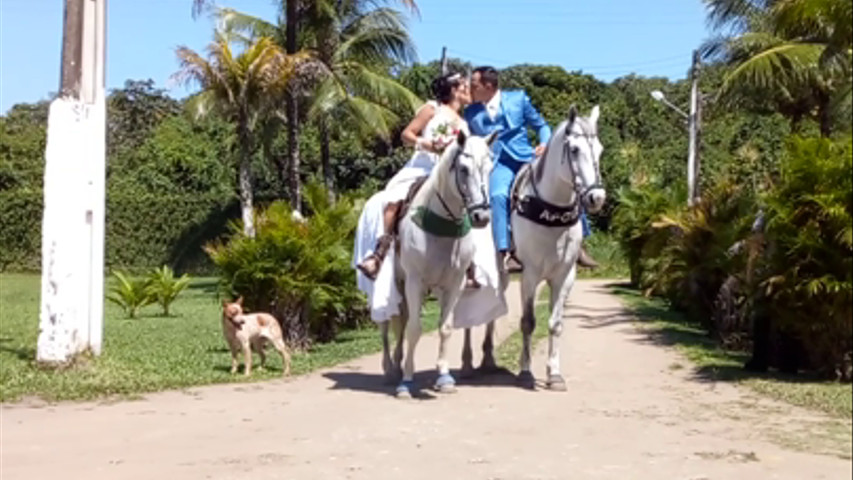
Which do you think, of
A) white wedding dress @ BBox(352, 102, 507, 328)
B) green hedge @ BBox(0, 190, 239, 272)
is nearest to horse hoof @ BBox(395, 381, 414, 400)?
white wedding dress @ BBox(352, 102, 507, 328)

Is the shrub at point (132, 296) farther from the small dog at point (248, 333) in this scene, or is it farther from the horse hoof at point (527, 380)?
the horse hoof at point (527, 380)

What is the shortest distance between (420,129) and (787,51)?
3.41 m

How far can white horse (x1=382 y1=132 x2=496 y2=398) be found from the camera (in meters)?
6.07

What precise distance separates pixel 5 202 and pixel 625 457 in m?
35.3

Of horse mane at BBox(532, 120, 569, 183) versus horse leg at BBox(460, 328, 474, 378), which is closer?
horse mane at BBox(532, 120, 569, 183)

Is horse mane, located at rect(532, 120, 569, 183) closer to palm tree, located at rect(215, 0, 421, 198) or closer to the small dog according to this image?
the small dog

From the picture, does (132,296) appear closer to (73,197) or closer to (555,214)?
(73,197)

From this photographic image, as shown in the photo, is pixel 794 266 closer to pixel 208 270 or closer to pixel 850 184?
pixel 850 184

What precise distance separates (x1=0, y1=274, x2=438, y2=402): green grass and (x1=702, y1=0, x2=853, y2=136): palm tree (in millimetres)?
5038

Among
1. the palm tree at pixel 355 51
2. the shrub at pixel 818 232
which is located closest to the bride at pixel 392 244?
the shrub at pixel 818 232

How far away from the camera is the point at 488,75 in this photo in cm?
599

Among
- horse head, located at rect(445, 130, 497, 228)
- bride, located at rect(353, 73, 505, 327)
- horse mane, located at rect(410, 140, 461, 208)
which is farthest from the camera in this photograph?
bride, located at rect(353, 73, 505, 327)

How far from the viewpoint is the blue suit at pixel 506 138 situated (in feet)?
21.2

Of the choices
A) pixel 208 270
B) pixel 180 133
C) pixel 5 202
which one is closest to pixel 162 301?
pixel 208 270
